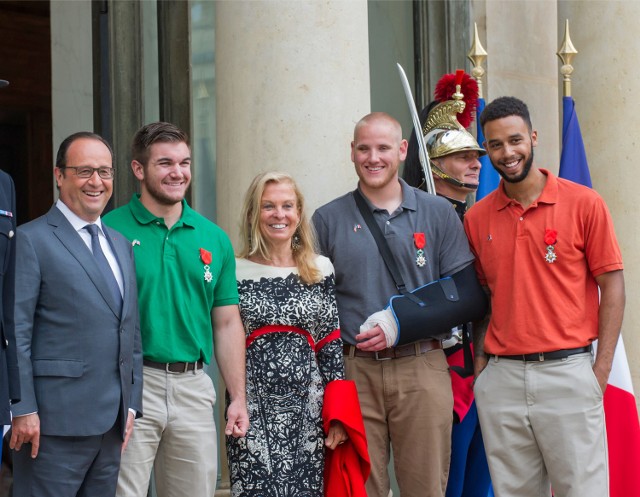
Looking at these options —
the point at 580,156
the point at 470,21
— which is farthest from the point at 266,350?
the point at 470,21

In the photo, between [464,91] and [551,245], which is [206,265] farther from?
[464,91]

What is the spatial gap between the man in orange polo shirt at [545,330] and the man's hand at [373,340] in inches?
17.6

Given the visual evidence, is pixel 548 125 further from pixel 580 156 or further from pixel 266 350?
pixel 266 350

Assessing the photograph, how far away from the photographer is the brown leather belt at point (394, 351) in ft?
16.6

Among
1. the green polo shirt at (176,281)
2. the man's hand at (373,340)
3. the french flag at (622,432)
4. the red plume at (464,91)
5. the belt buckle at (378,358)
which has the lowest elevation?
the french flag at (622,432)

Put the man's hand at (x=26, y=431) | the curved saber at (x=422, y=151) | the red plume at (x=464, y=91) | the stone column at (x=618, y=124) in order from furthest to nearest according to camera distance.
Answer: the stone column at (x=618, y=124), the red plume at (x=464, y=91), the curved saber at (x=422, y=151), the man's hand at (x=26, y=431)

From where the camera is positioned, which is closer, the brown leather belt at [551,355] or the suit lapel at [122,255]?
the suit lapel at [122,255]

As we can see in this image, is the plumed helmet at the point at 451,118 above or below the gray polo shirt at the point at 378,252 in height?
above

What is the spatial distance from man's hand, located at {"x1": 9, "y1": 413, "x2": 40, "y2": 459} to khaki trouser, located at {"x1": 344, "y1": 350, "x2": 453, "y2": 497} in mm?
1498

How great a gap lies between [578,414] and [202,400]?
151 centimetres

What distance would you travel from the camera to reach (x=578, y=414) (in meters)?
4.75

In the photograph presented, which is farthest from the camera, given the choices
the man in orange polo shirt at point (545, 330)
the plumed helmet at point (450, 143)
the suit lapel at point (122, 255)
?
the plumed helmet at point (450, 143)

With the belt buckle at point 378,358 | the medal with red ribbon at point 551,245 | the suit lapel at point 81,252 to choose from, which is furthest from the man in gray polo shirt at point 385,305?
the suit lapel at point 81,252

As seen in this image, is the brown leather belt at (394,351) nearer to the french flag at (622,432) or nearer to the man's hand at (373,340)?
the man's hand at (373,340)
